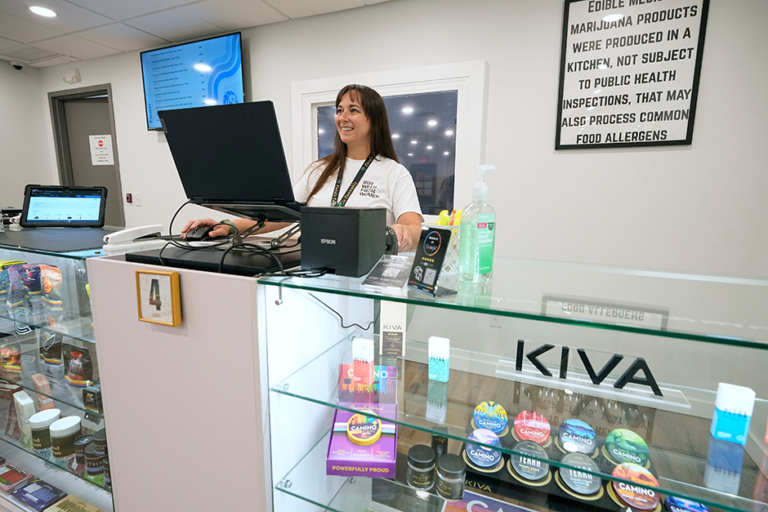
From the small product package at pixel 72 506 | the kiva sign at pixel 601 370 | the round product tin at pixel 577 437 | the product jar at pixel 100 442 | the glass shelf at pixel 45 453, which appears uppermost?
the kiva sign at pixel 601 370

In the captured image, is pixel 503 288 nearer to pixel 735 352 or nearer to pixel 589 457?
pixel 589 457

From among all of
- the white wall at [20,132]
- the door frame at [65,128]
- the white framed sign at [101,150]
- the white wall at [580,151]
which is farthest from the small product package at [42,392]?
the white wall at [20,132]

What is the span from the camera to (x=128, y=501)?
1.07m

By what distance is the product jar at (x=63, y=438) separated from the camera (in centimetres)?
136

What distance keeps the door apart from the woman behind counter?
3.22 meters

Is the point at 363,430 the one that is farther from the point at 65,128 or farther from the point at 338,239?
the point at 65,128

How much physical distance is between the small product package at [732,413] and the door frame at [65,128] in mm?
4606

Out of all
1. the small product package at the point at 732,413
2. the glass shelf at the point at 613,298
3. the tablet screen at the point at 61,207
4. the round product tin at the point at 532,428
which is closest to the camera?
the glass shelf at the point at 613,298

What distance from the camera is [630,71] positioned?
79.8 inches

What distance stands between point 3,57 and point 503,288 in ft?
17.9

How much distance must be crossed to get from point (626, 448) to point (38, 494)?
1.90m

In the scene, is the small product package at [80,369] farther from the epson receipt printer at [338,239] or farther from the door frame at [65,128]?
the door frame at [65,128]

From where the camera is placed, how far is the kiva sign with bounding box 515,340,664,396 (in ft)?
2.94

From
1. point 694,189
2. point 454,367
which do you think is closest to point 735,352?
point 454,367
